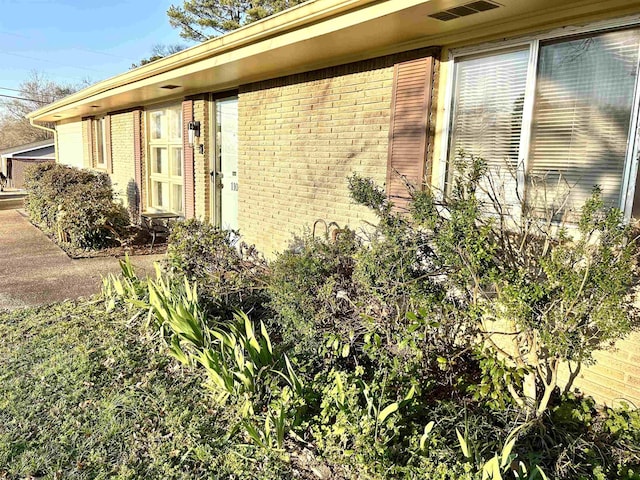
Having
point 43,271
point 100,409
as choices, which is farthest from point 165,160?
point 100,409

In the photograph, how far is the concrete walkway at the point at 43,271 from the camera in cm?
561

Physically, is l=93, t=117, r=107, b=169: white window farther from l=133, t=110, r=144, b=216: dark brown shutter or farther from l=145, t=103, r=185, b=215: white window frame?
l=145, t=103, r=185, b=215: white window frame

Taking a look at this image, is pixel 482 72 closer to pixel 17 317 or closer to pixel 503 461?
pixel 503 461

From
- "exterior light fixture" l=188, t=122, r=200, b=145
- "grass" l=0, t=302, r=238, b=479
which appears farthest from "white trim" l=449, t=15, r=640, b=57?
"exterior light fixture" l=188, t=122, r=200, b=145

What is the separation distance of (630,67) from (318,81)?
331cm

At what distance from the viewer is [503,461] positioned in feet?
7.00

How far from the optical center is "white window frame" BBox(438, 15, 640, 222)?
10.2 feet

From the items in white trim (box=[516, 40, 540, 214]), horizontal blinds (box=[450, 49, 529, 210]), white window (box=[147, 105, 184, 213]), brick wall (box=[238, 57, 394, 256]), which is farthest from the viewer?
white window (box=[147, 105, 184, 213])

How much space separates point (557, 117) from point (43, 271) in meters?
6.58

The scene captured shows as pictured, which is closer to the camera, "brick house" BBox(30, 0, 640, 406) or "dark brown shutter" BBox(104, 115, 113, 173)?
"brick house" BBox(30, 0, 640, 406)

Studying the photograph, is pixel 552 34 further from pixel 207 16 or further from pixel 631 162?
pixel 207 16

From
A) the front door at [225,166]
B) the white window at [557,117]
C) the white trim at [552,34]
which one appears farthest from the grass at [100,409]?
the front door at [225,166]

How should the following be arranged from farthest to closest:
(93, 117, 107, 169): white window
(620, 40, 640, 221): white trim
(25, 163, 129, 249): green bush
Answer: (93, 117, 107, 169): white window < (25, 163, 129, 249): green bush < (620, 40, 640, 221): white trim

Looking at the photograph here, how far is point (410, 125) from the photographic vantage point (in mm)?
4469
